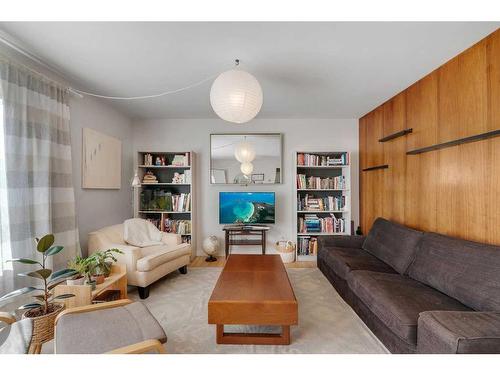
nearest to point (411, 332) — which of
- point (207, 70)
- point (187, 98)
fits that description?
point (207, 70)

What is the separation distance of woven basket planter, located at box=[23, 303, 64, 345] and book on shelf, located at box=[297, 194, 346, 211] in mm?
3051

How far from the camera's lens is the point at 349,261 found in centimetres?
231

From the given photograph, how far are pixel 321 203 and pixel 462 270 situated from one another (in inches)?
84.2

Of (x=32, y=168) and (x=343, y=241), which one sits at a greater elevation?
(x=32, y=168)

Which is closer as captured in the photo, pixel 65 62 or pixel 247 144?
pixel 65 62

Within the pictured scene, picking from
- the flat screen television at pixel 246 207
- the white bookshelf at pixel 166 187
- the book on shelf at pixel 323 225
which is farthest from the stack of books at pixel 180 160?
the book on shelf at pixel 323 225

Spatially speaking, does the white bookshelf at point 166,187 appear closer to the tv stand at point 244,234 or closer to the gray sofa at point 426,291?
the tv stand at point 244,234

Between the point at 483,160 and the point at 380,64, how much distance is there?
3.91 feet

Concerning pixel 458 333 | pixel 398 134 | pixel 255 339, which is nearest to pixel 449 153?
pixel 398 134

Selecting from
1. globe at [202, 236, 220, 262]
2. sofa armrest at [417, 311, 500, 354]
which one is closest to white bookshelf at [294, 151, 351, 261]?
globe at [202, 236, 220, 262]

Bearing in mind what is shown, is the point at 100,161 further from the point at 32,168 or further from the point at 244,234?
the point at 244,234

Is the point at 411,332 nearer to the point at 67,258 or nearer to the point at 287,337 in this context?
the point at 287,337

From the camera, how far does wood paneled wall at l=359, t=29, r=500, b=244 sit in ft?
5.69
